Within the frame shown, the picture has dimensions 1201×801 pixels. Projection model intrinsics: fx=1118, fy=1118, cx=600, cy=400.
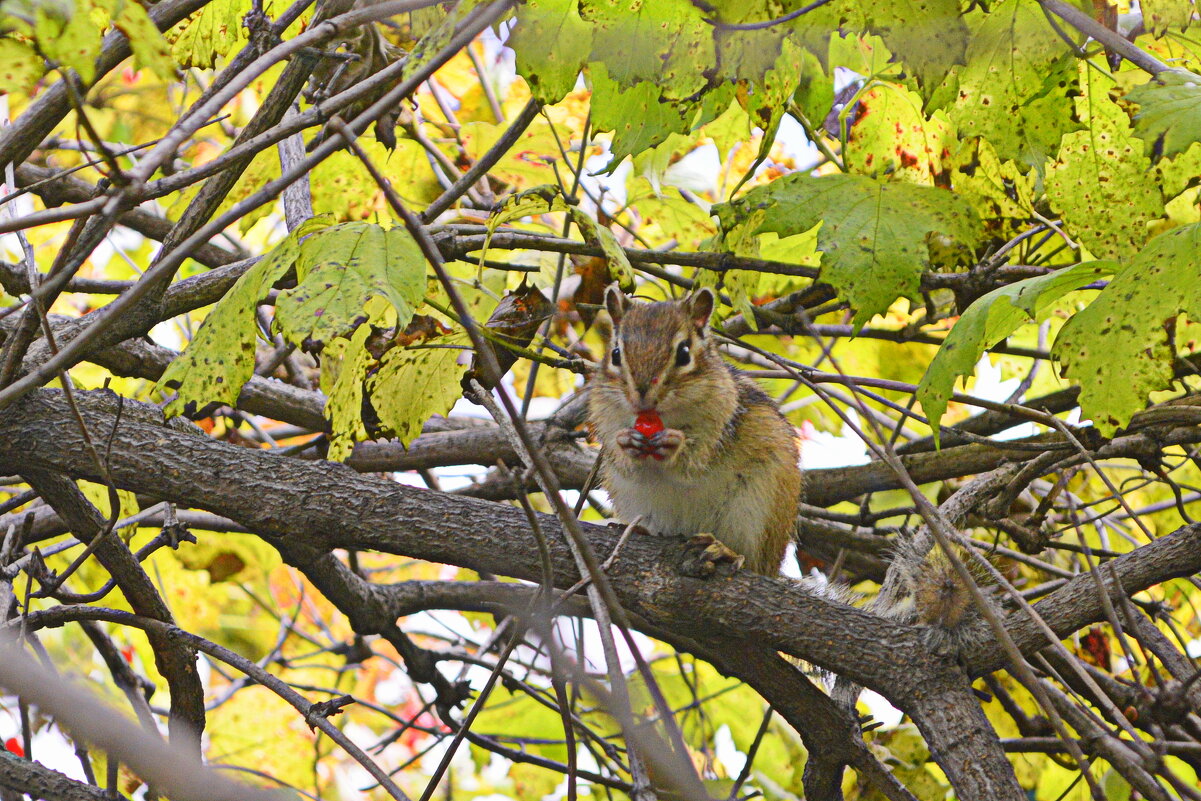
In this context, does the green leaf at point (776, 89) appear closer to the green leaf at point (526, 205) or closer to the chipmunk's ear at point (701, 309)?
the green leaf at point (526, 205)

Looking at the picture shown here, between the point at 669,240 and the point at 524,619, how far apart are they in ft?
11.1

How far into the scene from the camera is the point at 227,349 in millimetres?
2178

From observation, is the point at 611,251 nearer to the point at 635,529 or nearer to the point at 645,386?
the point at 645,386

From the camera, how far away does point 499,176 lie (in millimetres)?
3984

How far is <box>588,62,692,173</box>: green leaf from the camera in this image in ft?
7.73

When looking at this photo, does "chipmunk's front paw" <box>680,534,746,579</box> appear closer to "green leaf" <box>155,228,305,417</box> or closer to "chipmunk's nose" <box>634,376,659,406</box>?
"chipmunk's nose" <box>634,376,659,406</box>

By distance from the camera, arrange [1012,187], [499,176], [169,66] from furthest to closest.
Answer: [499,176], [1012,187], [169,66]

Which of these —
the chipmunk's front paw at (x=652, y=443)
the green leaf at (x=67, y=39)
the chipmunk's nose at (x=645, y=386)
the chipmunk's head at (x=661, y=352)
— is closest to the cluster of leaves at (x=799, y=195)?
the green leaf at (x=67, y=39)

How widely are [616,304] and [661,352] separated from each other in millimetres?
269

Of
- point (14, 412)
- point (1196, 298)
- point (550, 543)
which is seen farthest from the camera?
point (550, 543)

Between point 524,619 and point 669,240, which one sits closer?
point 524,619

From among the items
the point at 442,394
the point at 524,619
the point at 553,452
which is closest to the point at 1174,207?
the point at 553,452

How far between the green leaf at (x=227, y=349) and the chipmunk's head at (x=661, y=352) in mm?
1212

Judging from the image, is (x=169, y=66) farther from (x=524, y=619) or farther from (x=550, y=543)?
(x=550, y=543)
